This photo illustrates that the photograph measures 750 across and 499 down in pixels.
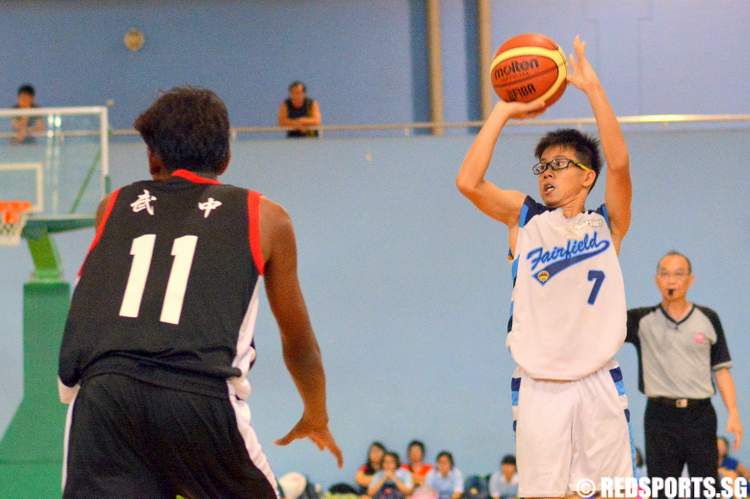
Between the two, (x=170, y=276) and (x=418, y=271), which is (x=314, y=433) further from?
(x=418, y=271)

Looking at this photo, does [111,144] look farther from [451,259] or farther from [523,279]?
[523,279]

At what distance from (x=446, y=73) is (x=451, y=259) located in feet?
10.6

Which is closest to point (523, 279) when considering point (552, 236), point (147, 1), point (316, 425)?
point (552, 236)

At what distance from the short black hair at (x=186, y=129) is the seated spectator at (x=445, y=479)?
29.0 feet

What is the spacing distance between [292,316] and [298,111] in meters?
9.99

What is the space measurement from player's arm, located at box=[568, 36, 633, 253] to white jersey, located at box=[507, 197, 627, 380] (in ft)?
0.29

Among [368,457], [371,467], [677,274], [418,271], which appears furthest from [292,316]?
[418,271]

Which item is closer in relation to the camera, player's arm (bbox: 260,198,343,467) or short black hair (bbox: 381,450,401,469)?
player's arm (bbox: 260,198,343,467)

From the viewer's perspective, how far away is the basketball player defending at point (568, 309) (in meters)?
4.88

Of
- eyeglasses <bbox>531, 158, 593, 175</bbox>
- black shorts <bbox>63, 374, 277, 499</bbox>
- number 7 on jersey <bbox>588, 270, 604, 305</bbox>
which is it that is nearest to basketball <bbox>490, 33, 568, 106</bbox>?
eyeglasses <bbox>531, 158, 593, 175</bbox>

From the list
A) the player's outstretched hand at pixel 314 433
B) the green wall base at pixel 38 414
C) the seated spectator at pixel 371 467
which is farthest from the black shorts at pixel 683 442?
the player's outstretched hand at pixel 314 433

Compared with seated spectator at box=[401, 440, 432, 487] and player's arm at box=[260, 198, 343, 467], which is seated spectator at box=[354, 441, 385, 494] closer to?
seated spectator at box=[401, 440, 432, 487]

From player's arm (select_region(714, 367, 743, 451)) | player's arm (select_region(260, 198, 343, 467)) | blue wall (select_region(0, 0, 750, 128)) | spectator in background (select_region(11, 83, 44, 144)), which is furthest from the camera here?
blue wall (select_region(0, 0, 750, 128))

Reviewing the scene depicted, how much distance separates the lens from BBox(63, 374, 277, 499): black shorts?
10.2 feet
